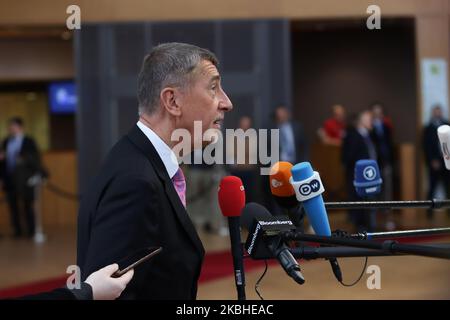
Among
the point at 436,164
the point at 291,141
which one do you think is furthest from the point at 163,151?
the point at 436,164

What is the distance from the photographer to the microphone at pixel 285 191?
2.12 metres

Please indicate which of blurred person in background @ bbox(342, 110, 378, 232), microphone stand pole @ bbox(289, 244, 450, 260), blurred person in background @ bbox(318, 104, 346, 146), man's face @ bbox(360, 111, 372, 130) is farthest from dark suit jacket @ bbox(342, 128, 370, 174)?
microphone stand pole @ bbox(289, 244, 450, 260)

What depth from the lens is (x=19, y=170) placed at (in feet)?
32.7

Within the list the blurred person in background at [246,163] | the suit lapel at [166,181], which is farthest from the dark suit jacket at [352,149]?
the suit lapel at [166,181]

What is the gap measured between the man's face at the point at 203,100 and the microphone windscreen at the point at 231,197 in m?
0.15

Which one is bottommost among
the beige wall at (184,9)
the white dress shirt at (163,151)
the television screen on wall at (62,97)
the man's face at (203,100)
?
the white dress shirt at (163,151)

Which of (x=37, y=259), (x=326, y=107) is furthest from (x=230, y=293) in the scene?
(x=326, y=107)

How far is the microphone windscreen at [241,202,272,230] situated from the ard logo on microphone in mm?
104

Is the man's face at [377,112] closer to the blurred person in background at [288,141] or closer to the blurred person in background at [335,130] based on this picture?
the blurred person in background at [335,130]

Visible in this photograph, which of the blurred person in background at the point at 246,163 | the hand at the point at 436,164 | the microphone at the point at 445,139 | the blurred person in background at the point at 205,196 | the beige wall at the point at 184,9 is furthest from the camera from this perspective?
the hand at the point at 436,164

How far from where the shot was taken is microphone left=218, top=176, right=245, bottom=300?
1852 millimetres

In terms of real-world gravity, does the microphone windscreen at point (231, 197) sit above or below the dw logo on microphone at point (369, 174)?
below

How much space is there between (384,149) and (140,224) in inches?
351

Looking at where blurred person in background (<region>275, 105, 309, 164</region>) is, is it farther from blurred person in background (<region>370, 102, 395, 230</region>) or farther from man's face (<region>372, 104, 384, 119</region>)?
man's face (<region>372, 104, 384, 119</region>)
